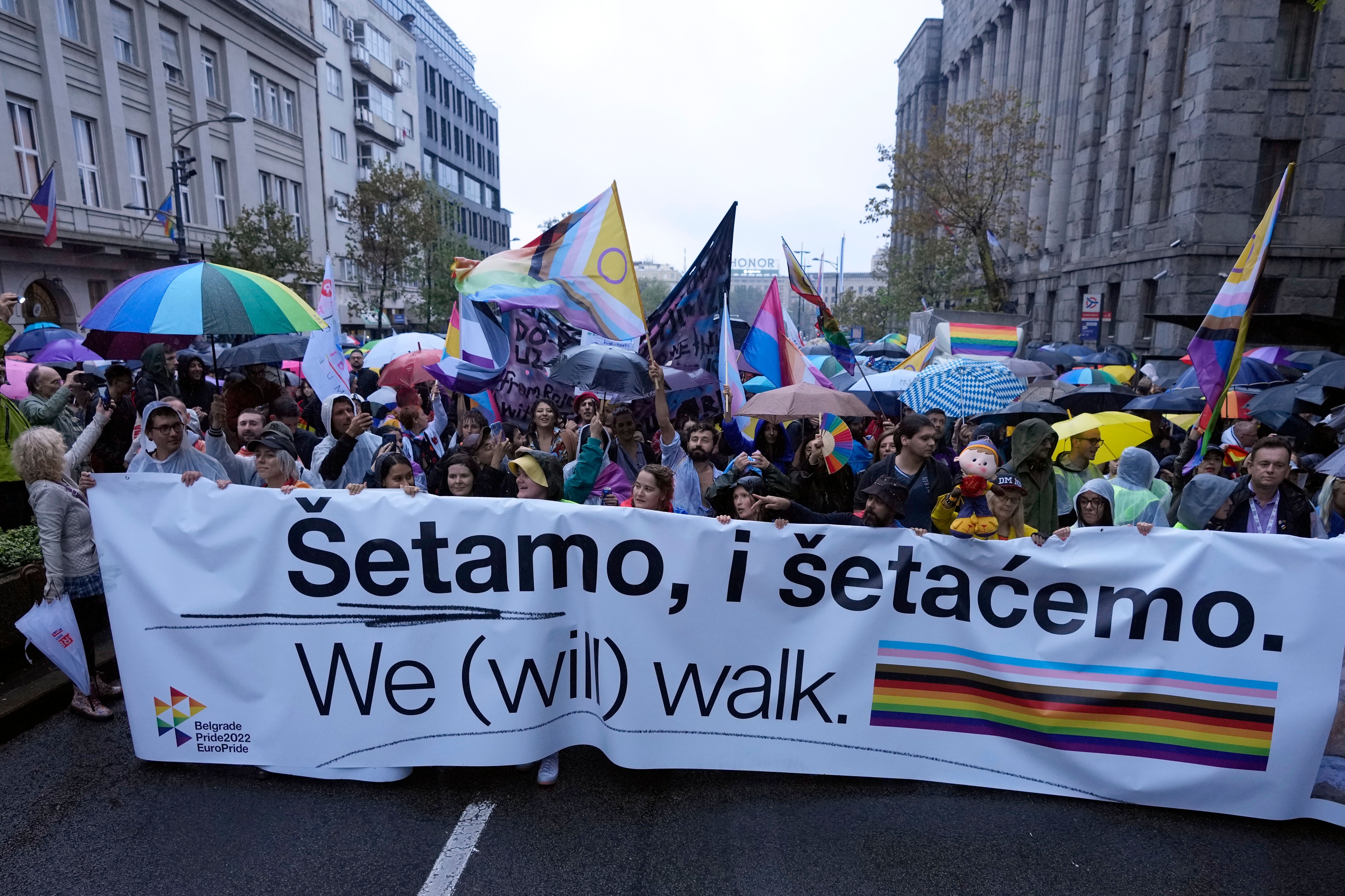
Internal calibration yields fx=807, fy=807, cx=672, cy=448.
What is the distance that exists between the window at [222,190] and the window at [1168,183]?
31.4 m

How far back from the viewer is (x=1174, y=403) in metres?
8.52

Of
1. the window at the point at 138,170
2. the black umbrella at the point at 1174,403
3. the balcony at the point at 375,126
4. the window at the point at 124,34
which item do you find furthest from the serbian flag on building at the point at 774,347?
the balcony at the point at 375,126

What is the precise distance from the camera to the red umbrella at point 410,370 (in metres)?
11.0

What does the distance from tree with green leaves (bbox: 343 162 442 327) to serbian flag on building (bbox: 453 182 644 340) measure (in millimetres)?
27284

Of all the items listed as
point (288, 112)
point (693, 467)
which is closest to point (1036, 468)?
point (693, 467)

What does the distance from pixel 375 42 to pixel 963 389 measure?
49422 millimetres

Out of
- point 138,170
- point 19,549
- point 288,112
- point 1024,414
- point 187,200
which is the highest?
point 288,112

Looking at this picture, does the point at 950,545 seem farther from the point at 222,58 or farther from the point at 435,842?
the point at 222,58

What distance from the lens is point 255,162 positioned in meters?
31.9

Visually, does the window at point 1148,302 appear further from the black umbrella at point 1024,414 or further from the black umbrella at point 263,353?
the black umbrella at point 263,353

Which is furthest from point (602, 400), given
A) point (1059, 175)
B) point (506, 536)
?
point (1059, 175)

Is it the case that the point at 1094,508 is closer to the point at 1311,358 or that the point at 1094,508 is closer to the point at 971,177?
the point at 1311,358

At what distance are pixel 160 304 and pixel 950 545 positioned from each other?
5196mm

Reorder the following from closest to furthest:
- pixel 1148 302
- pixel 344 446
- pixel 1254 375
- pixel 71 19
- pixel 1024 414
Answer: pixel 344 446 → pixel 1024 414 → pixel 1254 375 → pixel 71 19 → pixel 1148 302
